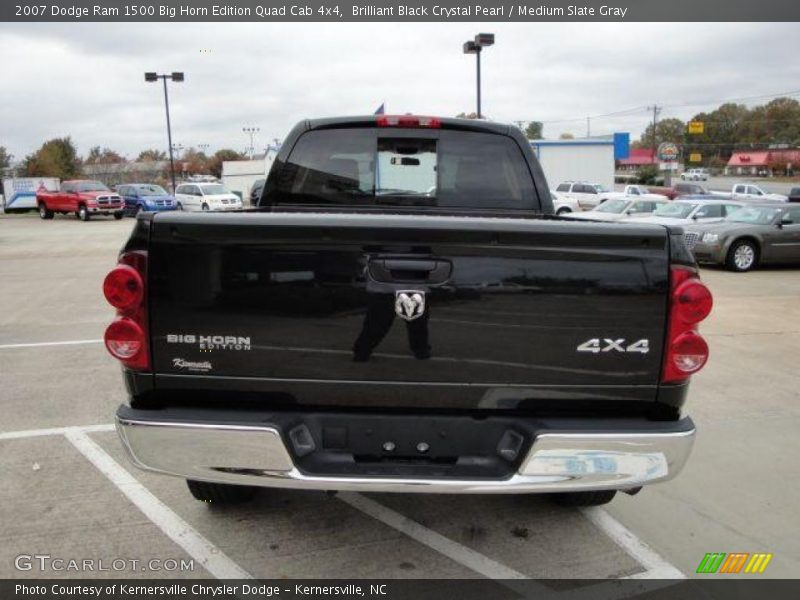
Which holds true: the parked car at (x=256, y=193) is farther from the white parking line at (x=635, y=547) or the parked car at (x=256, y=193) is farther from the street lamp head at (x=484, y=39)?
the street lamp head at (x=484, y=39)

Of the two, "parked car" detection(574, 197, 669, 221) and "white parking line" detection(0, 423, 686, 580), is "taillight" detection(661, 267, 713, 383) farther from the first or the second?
"parked car" detection(574, 197, 669, 221)

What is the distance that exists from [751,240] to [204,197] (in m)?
25.9

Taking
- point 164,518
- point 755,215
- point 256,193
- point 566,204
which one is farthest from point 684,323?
point 566,204

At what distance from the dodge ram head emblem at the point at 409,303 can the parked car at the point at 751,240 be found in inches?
527

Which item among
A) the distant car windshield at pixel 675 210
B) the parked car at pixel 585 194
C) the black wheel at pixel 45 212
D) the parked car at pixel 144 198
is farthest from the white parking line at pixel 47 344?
the black wheel at pixel 45 212

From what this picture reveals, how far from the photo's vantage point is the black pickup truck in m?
2.54

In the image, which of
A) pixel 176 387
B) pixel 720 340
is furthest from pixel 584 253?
pixel 720 340

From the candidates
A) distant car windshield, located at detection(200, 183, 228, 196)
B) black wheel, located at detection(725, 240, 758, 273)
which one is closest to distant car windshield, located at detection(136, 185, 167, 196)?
distant car windshield, located at detection(200, 183, 228, 196)

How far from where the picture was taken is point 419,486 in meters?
2.53

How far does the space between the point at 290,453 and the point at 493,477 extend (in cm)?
80

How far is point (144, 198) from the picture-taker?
112ft

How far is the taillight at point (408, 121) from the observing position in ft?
13.5

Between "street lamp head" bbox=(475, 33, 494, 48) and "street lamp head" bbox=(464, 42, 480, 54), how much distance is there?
28cm

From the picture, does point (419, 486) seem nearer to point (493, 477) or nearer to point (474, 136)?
point (493, 477)
